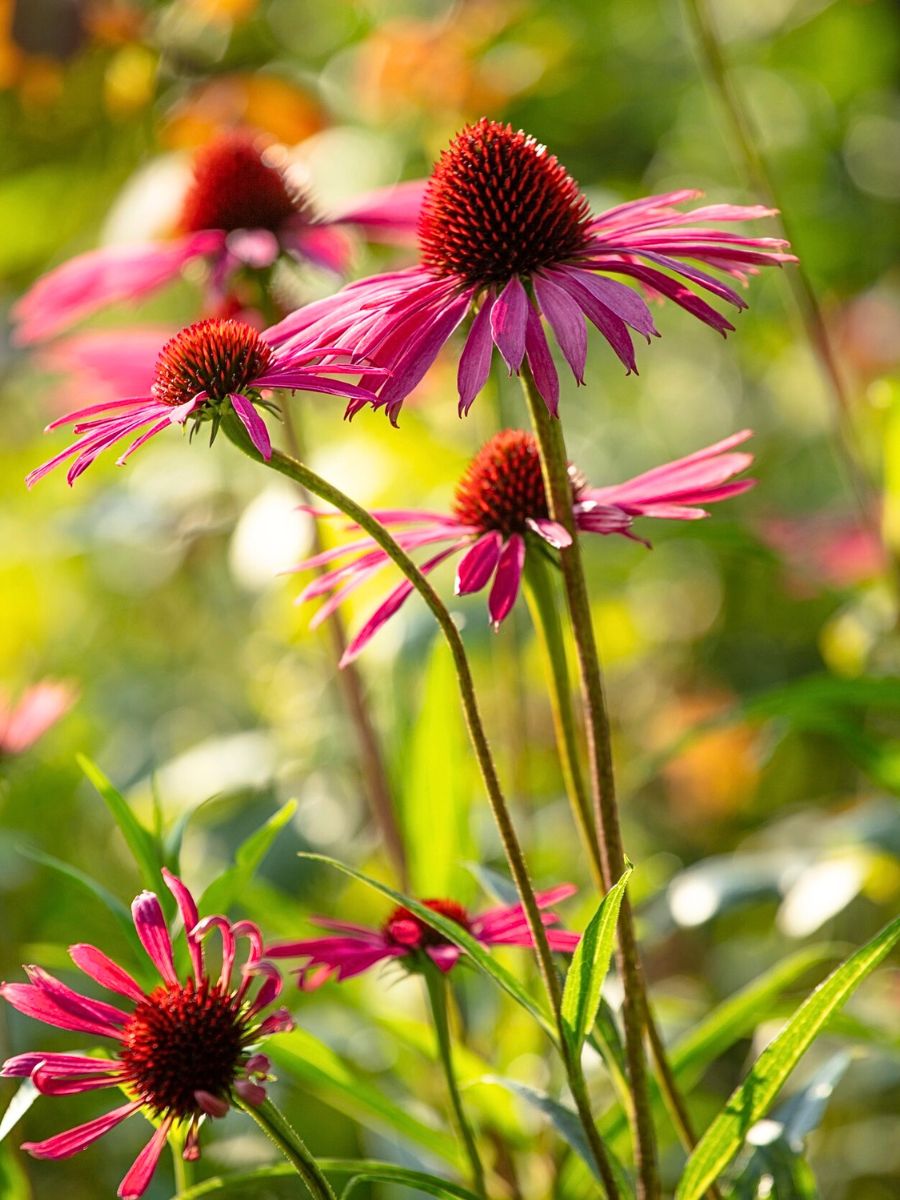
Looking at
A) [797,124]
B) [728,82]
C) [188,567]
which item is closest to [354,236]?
[728,82]

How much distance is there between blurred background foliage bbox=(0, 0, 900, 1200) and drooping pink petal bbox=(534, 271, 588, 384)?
0.98ft

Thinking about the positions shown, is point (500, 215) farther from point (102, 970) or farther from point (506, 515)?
point (102, 970)

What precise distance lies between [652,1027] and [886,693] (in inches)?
9.5

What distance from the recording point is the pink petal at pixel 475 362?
453mm

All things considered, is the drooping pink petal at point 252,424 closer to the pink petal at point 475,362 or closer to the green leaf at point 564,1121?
the pink petal at point 475,362

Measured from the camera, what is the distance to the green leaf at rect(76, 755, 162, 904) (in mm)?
581

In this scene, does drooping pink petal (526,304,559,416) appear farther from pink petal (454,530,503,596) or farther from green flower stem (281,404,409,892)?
green flower stem (281,404,409,892)

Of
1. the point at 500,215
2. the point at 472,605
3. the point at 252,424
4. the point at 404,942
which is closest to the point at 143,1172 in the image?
the point at 404,942

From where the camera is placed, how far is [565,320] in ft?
1.52

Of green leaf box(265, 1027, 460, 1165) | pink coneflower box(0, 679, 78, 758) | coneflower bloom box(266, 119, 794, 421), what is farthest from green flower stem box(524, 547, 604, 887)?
pink coneflower box(0, 679, 78, 758)

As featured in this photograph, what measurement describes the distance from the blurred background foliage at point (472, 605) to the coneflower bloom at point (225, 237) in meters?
0.05

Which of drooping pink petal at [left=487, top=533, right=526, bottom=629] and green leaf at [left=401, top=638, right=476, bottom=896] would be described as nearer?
drooping pink petal at [left=487, top=533, right=526, bottom=629]

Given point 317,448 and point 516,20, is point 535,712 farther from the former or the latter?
point 516,20

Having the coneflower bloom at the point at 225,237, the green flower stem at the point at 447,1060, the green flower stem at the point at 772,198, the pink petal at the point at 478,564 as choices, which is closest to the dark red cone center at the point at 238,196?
the coneflower bloom at the point at 225,237
